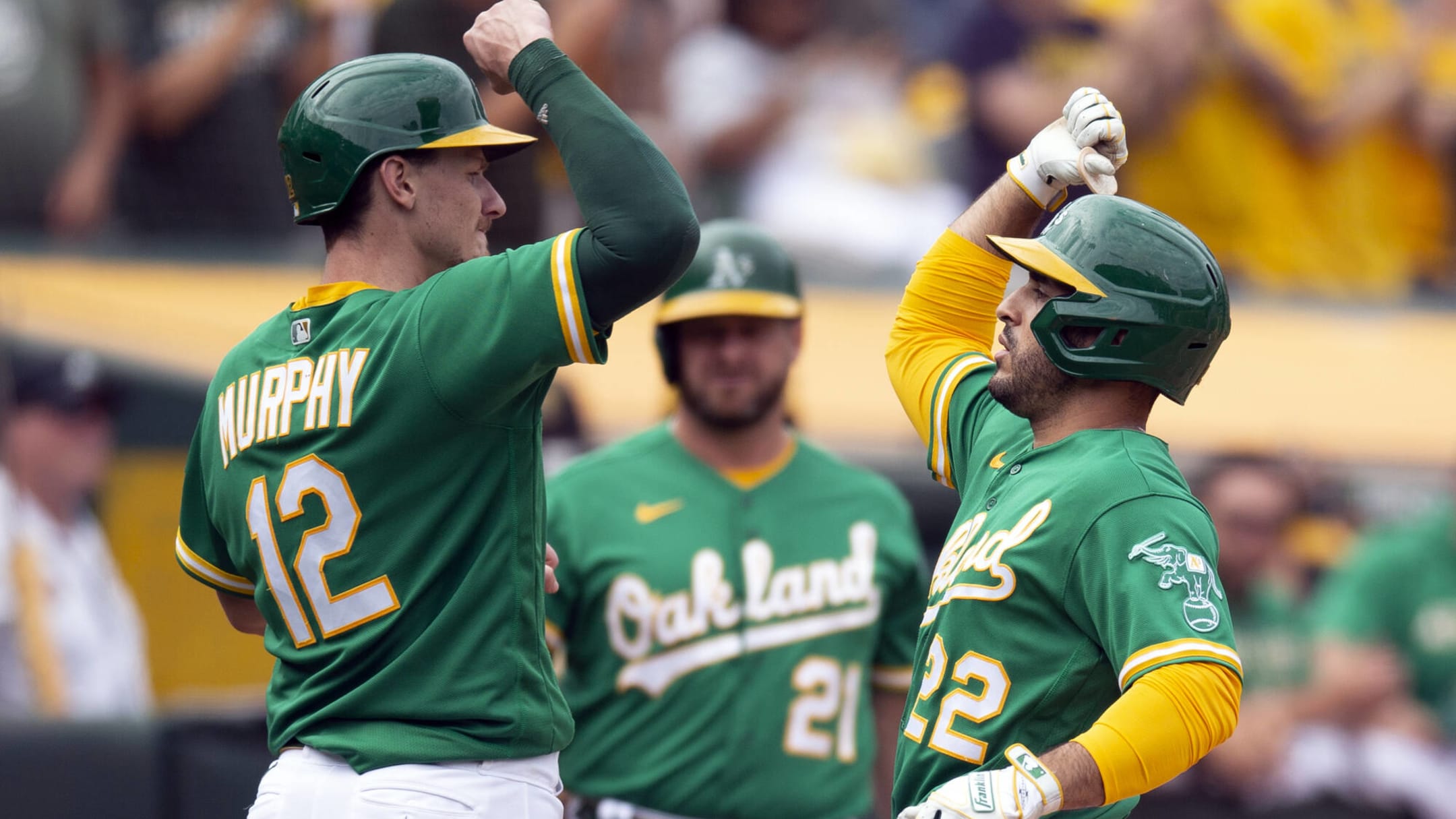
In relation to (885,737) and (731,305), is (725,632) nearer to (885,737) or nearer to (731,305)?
(885,737)

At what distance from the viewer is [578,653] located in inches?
157

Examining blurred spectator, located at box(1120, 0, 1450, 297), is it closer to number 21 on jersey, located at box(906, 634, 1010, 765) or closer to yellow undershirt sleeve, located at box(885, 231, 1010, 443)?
yellow undershirt sleeve, located at box(885, 231, 1010, 443)

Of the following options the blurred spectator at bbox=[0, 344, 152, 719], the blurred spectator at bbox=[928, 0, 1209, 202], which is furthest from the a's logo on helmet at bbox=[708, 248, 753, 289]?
the blurred spectator at bbox=[928, 0, 1209, 202]

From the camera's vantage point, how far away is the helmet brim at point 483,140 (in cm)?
262

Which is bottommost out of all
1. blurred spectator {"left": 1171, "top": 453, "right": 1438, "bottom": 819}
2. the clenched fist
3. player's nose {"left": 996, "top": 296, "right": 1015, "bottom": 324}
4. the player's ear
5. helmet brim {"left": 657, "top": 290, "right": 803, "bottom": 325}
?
blurred spectator {"left": 1171, "top": 453, "right": 1438, "bottom": 819}

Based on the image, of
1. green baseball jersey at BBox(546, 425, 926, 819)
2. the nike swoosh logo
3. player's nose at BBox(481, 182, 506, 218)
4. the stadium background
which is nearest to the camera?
player's nose at BBox(481, 182, 506, 218)

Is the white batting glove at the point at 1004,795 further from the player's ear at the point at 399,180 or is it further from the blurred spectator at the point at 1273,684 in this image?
the blurred spectator at the point at 1273,684

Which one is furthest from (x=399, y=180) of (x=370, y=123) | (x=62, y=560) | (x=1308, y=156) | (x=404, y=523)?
(x=1308, y=156)

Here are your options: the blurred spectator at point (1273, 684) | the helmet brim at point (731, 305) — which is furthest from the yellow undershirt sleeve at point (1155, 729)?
the blurred spectator at point (1273, 684)

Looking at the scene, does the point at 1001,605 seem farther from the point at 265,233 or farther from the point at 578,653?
the point at 265,233

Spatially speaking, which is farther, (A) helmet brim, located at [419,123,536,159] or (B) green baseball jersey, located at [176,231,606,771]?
(A) helmet brim, located at [419,123,536,159]

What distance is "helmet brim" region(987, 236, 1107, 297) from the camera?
2605mm

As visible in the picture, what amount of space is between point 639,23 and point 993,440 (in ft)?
14.9

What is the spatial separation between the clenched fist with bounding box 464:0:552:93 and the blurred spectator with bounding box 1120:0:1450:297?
5.65 metres
